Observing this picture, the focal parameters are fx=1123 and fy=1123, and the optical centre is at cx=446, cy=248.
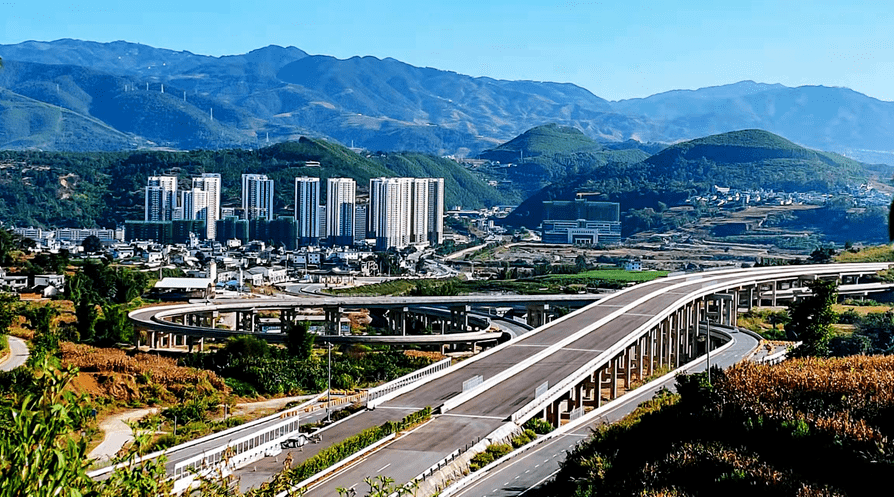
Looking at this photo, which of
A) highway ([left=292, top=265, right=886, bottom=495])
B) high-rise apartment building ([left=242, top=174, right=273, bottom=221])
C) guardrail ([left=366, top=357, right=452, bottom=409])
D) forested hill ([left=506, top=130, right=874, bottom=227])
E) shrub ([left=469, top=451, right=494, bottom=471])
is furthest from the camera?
forested hill ([left=506, top=130, right=874, bottom=227])

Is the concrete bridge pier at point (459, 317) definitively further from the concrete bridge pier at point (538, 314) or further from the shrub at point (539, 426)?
the shrub at point (539, 426)

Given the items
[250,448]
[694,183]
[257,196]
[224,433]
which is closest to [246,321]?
[224,433]

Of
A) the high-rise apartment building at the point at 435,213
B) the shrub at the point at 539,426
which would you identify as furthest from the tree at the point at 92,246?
the shrub at the point at 539,426

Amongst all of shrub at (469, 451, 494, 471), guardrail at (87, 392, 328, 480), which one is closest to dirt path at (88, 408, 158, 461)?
guardrail at (87, 392, 328, 480)

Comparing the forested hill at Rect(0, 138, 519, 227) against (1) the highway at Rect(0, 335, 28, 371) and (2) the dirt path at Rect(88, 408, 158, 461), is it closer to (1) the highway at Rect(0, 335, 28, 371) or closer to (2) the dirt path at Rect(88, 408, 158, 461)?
(1) the highway at Rect(0, 335, 28, 371)

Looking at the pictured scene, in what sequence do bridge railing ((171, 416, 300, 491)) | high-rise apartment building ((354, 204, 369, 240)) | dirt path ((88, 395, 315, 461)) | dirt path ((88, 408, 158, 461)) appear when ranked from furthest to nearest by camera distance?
high-rise apartment building ((354, 204, 369, 240)) < dirt path ((88, 395, 315, 461)) < dirt path ((88, 408, 158, 461)) < bridge railing ((171, 416, 300, 491))

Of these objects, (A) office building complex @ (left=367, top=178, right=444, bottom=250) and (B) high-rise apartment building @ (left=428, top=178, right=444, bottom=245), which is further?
(B) high-rise apartment building @ (left=428, top=178, right=444, bottom=245)

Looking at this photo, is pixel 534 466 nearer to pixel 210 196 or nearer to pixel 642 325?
pixel 642 325
